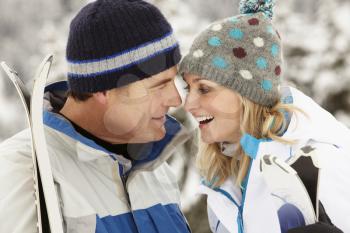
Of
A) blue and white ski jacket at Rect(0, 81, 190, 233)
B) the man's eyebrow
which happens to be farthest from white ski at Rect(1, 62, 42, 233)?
the man's eyebrow

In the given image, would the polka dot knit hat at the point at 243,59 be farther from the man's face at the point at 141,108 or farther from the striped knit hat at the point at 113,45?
the striped knit hat at the point at 113,45

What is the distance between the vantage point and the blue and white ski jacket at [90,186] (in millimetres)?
1815

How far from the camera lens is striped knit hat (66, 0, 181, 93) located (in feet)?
7.23

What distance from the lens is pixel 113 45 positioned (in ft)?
7.25

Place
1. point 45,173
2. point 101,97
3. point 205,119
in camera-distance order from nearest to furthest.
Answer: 1. point 45,173
2. point 101,97
3. point 205,119

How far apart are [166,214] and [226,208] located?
18.0 inches

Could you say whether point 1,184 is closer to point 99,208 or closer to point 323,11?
point 99,208

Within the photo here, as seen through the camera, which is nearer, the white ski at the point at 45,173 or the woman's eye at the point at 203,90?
the white ski at the point at 45,173

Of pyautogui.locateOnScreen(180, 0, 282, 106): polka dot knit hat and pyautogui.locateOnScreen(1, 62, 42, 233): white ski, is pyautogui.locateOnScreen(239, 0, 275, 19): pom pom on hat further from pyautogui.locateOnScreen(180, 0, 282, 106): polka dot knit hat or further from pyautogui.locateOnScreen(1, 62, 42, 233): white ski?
pyautogui.locateOnScreen(1, 62, 42, 233): white ski

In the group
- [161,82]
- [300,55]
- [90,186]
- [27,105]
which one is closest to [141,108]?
[161,82]

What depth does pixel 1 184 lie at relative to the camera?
1809 millimetres

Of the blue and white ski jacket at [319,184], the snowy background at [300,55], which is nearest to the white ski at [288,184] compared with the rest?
the blue and white ski jacket at [319,184]

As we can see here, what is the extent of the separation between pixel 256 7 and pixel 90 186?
1.28 m

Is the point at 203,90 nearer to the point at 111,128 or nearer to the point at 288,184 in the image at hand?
the point at 111,128
